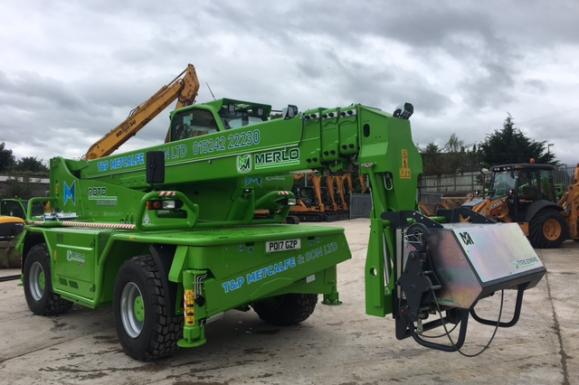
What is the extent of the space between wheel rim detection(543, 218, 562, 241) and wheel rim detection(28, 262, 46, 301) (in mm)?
11758

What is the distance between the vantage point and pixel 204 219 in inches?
242

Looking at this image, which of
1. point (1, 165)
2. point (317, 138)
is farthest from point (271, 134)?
point (1, 165)

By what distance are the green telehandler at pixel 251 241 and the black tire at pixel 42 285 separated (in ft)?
0.08

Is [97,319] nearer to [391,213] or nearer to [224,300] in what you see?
[224,300]

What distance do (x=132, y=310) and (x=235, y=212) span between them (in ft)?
5.26

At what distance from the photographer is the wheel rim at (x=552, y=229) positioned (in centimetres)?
1337

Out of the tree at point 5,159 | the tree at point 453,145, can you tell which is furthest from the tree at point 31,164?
the tree at point 453,145

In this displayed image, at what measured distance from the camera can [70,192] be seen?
7445 millimetres

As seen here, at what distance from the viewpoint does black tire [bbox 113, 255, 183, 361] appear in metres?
4.59

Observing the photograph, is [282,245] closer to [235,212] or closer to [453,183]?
[235,212]

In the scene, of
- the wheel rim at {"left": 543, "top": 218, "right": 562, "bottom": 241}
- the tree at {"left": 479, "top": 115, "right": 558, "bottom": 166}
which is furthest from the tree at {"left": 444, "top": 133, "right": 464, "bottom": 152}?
the wheel rim at {"left": 543, "top": 218, "right": 562, "bottom": 241}

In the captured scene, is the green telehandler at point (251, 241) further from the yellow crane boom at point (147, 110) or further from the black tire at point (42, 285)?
the yellow crane boom at point (147, 110)

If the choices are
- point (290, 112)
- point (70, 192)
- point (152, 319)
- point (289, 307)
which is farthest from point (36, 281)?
point (290, 112)

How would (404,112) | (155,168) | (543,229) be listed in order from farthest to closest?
(543,229) < (155,168) < (404,112)
